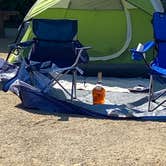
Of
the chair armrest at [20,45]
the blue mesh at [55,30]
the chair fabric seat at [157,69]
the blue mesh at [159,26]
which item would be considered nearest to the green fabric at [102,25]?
the blue mesh at [55,30]

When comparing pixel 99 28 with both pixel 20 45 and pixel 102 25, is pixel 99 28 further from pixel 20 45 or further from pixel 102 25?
pixel 20 45

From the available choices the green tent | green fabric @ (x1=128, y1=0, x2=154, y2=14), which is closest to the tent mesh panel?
the green tent

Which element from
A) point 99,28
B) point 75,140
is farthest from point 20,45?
point 75,140

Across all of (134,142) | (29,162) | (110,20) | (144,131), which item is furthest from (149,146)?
(110,20)

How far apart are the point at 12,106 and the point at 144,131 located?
5.02 ft

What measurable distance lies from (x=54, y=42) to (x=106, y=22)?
1511 mm

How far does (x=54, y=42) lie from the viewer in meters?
6.47

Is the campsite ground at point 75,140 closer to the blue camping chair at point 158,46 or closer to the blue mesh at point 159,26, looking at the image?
the blue camping chair at point 158,46

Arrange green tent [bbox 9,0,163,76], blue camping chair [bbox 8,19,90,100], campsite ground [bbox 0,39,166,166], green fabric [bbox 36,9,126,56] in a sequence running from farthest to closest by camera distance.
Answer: green fabric [bbox 36,9,126,56] < green tent [bbox 9,0,163,76] < blue camping chair [bbox 8,19,90,100] < campsite ground [bbox 0,39,166,166]

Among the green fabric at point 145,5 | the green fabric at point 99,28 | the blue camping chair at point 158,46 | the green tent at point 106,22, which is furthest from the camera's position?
the green fabric at point 99,28

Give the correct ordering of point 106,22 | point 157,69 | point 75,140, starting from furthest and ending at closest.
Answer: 1. point 106,22
2. point 157,69
3. point 75,140

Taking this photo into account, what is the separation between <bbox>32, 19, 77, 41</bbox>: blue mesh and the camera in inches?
254

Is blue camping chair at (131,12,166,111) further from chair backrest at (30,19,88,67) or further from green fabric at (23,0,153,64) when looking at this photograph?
green fabric at (23,0,153,64)

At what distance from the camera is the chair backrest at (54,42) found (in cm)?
639
